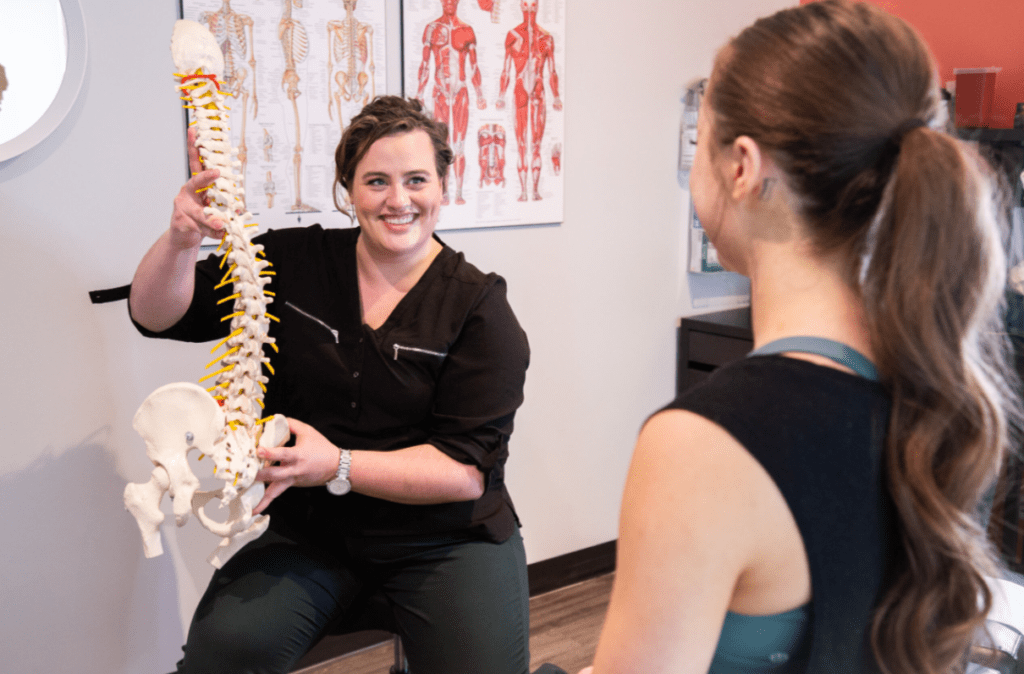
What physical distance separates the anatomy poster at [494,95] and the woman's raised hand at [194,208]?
38.6 inches

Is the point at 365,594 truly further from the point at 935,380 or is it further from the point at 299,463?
the point at 935,380

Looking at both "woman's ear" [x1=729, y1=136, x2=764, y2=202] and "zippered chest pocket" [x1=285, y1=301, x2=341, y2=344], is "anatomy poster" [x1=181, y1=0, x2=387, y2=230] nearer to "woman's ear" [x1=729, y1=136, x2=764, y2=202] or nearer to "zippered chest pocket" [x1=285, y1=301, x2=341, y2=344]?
"zippered chest pocket" [x1=285, y1=301, x2=341, y2=344]

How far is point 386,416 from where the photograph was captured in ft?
5.08

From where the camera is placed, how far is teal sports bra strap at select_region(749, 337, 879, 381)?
0.74 meters

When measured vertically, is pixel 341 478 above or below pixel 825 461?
below

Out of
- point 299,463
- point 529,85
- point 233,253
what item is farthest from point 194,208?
point 529,85

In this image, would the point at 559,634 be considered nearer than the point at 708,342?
Yes

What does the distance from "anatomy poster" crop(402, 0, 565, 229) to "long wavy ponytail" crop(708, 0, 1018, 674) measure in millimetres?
1593

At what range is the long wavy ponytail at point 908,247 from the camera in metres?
0.71

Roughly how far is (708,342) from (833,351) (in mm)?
2131

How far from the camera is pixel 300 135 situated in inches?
81.7

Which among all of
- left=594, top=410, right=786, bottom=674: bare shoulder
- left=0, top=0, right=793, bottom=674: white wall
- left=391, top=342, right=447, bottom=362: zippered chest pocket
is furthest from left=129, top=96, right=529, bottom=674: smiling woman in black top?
left=594, top=410, right=786, bottom=674: bare shoulder

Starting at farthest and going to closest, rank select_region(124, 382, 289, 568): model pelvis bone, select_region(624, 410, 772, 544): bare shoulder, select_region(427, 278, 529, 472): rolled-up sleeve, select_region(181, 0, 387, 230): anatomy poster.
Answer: select_region(181, 0, 387, 230): anatomy poster, select_region(427, 278, 529, 472): rolled-up sleeve, select_region(124, 382, 289, 568): model pelvis bone, select_region(624, 410, 772, 544): bare shoulder

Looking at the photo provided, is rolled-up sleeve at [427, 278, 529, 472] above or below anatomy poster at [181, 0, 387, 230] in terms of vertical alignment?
below
